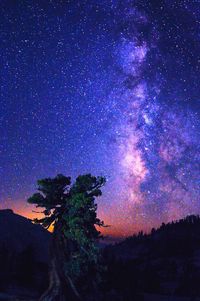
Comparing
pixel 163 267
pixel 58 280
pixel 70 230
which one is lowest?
pixel 58 280

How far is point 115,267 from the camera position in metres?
78.6

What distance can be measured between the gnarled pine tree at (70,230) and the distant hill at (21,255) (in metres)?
24.2

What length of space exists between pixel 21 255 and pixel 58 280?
158ft

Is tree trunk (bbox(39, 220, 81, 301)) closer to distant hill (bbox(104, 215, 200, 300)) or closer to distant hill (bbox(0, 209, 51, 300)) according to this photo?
distant hill (bbox(0, 209, 51, 300))

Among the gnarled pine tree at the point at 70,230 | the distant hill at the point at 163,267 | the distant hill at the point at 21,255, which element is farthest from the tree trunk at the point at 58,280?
the distant hill at the point at 163,267

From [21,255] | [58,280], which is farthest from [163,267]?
[58,280]

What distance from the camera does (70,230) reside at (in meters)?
25.0

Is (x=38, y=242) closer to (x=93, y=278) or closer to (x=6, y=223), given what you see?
(x=6, y=223)

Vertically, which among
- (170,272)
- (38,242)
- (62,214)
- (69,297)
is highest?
(38,242)

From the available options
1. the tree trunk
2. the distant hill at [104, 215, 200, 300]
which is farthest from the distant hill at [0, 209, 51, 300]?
the tree trunk

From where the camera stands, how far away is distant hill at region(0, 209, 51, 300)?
57.9 m

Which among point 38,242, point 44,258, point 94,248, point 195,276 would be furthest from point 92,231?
point 38,242

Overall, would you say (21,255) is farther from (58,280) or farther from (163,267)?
(163,267)

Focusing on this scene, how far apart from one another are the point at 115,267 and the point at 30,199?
57.9m
